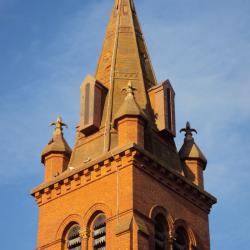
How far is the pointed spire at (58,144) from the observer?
43.5m

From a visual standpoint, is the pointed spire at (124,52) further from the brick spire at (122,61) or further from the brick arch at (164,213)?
the brick arch at (164,213)

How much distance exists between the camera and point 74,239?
4000 centimetres

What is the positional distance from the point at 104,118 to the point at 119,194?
5.20 m

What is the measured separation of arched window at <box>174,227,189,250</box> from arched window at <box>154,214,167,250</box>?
0.65 metres

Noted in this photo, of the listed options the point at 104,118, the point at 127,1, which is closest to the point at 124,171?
the point at 104,118

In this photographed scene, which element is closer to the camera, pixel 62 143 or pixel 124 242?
pixel 124 242

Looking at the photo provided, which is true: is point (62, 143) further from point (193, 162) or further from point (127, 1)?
point (127, 1)

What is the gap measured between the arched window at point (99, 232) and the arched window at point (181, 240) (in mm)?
3070

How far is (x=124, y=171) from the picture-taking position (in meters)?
39.4

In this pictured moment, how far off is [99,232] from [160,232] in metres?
2.47

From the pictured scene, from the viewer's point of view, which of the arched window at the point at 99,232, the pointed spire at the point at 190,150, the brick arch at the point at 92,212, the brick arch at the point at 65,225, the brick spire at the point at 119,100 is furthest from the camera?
the pointed spire at the point at 190,150

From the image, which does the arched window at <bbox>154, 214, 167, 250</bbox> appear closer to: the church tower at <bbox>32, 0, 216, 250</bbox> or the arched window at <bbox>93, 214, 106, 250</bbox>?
the church tower at <bbox>32, 0, 216, 250</bbox>

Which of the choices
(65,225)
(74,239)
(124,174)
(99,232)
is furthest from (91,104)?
(99,232)

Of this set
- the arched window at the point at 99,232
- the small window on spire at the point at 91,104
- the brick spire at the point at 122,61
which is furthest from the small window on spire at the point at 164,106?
the arched window at the point at 99,232
